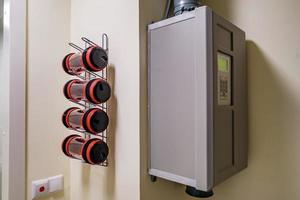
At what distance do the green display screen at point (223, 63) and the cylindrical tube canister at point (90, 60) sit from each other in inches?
21.3

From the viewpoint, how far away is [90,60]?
1.00 m

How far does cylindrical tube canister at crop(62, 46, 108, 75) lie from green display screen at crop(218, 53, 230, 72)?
21.3 inches

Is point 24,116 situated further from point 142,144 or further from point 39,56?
point 142,144

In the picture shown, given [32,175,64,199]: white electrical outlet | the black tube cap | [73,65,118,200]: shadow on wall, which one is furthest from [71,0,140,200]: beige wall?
the black tube cap

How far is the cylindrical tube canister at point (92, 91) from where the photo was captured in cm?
98

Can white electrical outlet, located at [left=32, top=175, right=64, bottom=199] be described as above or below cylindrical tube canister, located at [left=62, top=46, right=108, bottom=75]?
below

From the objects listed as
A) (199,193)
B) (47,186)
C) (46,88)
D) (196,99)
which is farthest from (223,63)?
(47,186)

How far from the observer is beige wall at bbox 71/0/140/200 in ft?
3.36

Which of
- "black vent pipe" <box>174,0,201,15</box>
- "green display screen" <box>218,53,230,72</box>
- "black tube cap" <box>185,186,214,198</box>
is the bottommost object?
"black tube cap" <box>185,186,214,198</box>

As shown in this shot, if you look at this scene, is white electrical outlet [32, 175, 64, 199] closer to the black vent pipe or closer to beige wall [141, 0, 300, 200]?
beige wall [141, 0, 300, 200]

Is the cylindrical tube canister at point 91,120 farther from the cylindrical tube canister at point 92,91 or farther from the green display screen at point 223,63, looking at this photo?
the green display screen at point 223,63

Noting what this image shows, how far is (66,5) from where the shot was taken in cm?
138

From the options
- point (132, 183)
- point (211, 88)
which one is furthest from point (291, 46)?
point (132, 183)

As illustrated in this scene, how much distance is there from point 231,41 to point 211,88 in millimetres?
328
